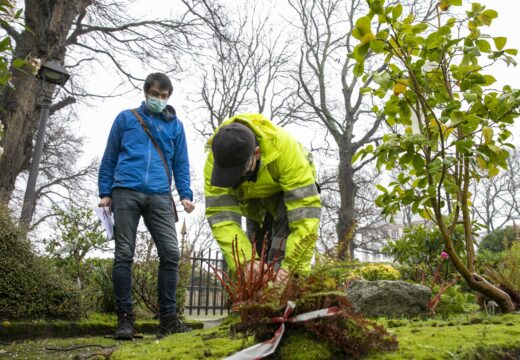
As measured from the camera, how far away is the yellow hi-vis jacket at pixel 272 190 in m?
2.49

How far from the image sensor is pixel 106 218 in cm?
343

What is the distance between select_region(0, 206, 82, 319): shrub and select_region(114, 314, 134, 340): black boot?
98cm

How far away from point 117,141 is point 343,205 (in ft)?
41.9

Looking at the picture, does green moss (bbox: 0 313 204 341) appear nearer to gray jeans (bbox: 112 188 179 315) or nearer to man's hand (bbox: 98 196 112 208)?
gray jeans (bbox: 112 188 179 315)

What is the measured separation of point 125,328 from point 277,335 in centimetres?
226

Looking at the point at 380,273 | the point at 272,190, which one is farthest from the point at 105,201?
the point at 380,273

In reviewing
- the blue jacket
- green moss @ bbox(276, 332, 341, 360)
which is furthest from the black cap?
green moss @ bbox(276, 332, 341, 360)

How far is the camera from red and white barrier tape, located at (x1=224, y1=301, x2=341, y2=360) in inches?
51.3

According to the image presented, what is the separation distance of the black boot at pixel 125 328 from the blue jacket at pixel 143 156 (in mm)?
990

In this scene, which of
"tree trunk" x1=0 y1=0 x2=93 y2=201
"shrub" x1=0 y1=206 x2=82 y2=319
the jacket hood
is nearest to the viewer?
the jacket hood

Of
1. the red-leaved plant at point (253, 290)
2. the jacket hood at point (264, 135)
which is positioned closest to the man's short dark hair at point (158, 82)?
the jacket hood at point (264, 135)

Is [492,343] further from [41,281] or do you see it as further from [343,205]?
[343,205]

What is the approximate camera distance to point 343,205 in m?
15.5

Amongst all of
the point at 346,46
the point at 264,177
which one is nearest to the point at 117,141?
the point at 264,177
